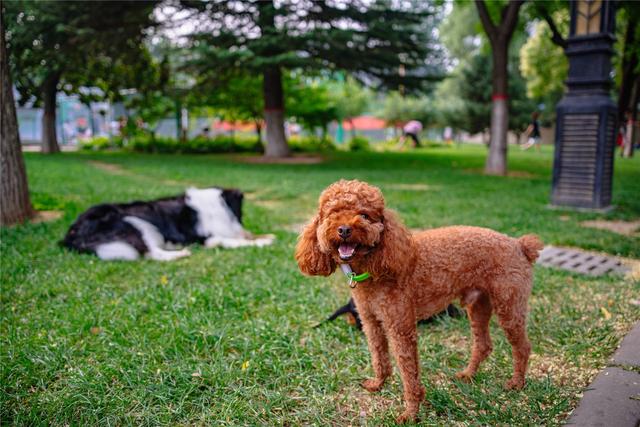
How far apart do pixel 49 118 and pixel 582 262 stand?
23.0 m

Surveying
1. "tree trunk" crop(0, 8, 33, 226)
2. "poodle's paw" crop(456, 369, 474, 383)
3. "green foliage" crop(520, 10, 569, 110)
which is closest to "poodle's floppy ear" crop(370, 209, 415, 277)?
"poodle's paw" crop(456, 369, 474, 383)

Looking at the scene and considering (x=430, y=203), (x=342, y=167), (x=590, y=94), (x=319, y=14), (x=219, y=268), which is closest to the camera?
(x=219, y=268)

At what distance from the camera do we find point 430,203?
8.45m

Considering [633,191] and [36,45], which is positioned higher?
[36,45]

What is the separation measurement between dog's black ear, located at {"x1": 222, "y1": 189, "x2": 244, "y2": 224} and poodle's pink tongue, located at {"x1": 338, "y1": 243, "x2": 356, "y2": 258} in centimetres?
437

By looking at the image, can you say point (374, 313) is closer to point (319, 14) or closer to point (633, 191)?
point (633, 191)

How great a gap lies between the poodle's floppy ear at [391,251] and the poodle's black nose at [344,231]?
23cm

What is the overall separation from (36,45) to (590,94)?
15217 mm

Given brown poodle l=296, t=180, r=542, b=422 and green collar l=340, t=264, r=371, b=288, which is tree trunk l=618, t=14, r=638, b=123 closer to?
brown poodle l=296, t=180, r=542, b=422

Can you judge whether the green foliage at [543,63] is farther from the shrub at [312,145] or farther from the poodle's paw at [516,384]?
the poodle's paw at [516,384]

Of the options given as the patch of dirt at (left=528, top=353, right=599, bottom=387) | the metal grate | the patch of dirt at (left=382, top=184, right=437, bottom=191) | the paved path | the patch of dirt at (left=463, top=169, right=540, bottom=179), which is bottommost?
the patch of dirt at (left=528, top=353, right=599, bottom=387)

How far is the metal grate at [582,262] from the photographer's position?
468 cm

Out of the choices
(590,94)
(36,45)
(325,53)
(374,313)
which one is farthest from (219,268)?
(36,45)

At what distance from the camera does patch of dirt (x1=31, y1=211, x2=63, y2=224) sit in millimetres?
6812
